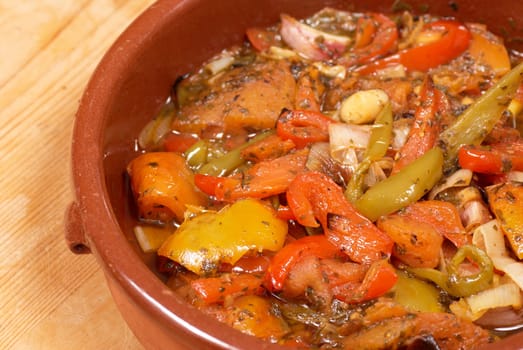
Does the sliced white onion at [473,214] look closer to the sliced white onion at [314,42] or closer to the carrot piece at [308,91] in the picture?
the carrot piece at [308,91]

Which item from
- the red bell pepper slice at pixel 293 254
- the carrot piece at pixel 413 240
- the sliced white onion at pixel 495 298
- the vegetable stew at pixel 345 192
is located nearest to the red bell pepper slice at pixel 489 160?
the vegetable stew at pixel 345 192

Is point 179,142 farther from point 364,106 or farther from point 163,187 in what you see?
point 364,106

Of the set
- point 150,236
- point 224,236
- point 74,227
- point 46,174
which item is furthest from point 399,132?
point 46,174

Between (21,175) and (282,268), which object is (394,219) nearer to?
(282,268)

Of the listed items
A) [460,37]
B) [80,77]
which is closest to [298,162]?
[460,37]

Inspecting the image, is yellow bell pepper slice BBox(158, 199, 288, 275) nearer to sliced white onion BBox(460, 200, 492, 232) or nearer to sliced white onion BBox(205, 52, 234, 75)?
sliced white onion BBox(460, 200, 492, 232)

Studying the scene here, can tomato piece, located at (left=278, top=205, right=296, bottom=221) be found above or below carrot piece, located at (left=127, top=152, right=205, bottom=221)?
below

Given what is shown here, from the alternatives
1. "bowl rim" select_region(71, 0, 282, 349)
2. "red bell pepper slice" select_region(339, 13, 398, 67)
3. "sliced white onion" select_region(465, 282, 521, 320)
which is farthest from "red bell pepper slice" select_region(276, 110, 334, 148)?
"sliced white onion" select_region(465, 282, 521, 320)

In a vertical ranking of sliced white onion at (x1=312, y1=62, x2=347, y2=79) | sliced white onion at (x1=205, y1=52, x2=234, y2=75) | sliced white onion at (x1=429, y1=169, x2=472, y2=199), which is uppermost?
sliced white onion at (x1=205, y1=52, x2=234, y2=75)
